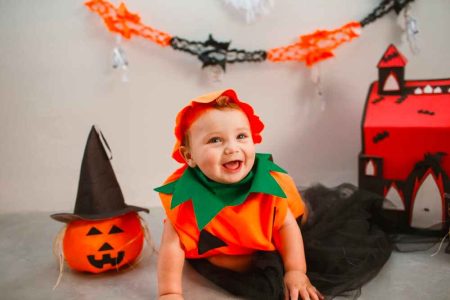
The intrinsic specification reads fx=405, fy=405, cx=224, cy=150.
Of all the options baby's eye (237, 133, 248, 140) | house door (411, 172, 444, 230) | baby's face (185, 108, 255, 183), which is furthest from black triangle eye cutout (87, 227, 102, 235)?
house door (411, 172, 444, 230)

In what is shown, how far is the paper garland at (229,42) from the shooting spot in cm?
152

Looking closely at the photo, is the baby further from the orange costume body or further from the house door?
the house door

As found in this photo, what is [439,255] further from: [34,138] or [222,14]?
[34,138]

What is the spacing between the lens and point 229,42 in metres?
1.55

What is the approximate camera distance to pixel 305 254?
1013 millimetres

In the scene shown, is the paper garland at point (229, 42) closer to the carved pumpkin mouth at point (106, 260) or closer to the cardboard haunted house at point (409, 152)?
the cardboard haunted house at point (409, 152)

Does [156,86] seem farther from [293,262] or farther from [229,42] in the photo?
[293,262]

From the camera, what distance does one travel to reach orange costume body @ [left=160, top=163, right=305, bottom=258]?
92 centimetres

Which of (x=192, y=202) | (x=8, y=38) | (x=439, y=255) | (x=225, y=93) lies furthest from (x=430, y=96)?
(x=8, y=38)

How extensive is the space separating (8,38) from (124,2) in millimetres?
473

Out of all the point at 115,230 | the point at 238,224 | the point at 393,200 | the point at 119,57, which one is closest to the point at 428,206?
the point at 393,200

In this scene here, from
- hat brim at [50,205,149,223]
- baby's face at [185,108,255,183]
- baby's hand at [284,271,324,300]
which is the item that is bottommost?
baby's hand at [284,271,324,300]

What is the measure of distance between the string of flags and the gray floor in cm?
75

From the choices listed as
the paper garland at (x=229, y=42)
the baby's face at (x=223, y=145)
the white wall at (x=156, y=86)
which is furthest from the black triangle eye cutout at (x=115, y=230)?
the paper garland at (x=229, y=42)
